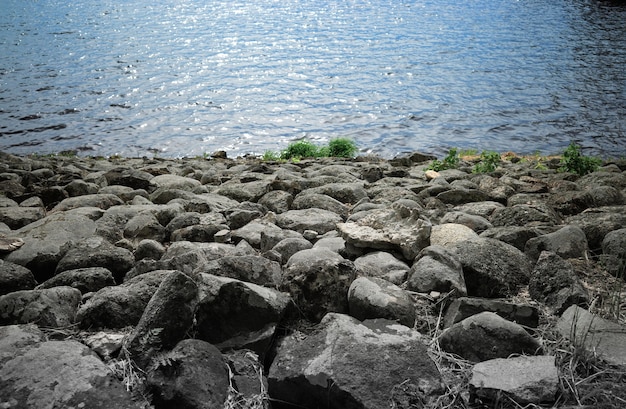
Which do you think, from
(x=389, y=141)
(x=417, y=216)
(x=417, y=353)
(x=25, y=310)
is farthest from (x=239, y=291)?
(x=389, y=141)

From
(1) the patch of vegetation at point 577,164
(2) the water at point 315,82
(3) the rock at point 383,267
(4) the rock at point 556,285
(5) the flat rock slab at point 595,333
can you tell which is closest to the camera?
(5) the flat rock slab at point 595,333

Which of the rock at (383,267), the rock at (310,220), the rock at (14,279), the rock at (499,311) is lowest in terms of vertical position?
the rock at (310,220)

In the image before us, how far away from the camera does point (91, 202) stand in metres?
5.07

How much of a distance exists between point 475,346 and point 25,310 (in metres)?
Answer: 2.07

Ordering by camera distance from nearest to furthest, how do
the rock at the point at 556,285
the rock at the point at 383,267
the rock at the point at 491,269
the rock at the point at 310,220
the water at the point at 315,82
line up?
1. the rock at the point at 556,285
2. the rock at the point at 491,269
3. the rock at the point at 383,267
4. the rock at the point at 310,220
5. the water at the point at 315,82

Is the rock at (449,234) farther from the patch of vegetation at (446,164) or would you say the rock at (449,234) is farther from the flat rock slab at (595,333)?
the patch of vegetation at (446,164)

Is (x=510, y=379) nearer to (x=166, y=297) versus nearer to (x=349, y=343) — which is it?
(x=349, y=343)

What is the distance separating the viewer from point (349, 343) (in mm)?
2209

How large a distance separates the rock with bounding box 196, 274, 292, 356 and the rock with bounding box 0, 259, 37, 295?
4.03ft

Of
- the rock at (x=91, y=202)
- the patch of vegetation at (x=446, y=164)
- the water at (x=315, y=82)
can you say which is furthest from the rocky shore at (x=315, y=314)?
the water at (x=315, y=82)

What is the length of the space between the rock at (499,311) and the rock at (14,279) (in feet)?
7.60

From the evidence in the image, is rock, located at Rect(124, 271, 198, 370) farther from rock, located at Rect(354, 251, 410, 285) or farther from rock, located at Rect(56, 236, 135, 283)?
rock, located at Rect(354, 251, 410, 285)

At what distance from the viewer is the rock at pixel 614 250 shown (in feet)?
10.4

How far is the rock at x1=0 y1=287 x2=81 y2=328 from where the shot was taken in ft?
7.95
